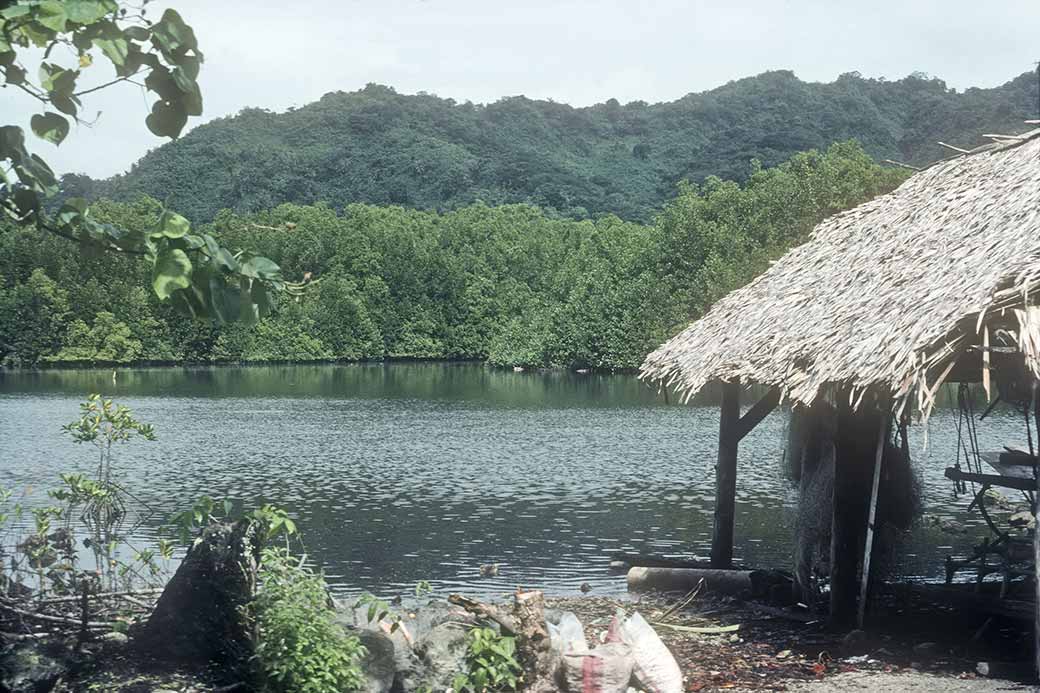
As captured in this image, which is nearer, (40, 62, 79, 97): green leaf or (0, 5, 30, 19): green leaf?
(0, 5, 30, 19): green leaf

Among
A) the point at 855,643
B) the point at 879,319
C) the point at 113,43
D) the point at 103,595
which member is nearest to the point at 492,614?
the point at 103,595

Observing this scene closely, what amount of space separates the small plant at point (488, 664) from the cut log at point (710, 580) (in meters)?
4.58

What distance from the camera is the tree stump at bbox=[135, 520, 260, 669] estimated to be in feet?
26.7

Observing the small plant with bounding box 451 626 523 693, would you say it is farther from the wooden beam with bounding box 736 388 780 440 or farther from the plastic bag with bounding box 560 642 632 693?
the wooden beam with bounding box 736 388 780 440

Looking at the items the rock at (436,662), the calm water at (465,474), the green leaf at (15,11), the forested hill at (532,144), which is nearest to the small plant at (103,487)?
the rock at (436,662)

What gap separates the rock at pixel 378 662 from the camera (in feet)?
Answer: 26.2

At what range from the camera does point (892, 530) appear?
40.8 feet

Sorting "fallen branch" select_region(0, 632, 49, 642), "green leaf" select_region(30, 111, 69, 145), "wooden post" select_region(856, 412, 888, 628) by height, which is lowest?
"fallen branch" select_region(0, 632, 49, 642)

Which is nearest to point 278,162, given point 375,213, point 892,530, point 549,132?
point 375,213

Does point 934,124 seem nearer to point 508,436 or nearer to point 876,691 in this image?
point 508,436

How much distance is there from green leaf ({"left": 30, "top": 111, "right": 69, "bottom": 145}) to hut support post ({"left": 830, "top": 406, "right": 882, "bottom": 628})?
6937mm

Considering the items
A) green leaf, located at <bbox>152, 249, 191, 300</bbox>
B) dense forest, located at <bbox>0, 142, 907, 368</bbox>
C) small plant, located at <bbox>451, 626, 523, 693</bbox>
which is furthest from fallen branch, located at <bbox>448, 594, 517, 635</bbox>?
dense forest, located at <bbox>0, 142, 907, 368</bbox>

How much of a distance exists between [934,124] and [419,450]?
9567cm

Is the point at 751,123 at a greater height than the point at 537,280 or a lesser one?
greater
